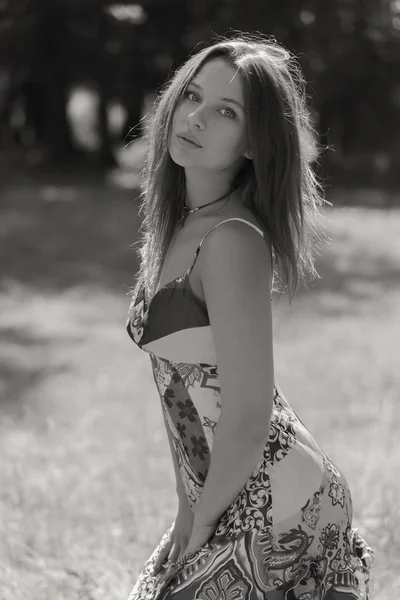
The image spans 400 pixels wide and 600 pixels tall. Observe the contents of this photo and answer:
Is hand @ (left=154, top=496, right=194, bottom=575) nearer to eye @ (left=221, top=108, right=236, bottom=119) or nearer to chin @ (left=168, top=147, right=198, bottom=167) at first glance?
chin @ (left=168, top=147, right=198, bottom=167)

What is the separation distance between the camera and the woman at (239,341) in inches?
67.4

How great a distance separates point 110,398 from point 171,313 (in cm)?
437

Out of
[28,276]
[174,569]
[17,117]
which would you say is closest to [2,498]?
[174,569]

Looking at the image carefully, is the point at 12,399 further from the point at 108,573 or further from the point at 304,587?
the point at 304,587

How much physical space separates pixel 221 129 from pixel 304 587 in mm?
968

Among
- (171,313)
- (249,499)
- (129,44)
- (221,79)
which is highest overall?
(221,79)

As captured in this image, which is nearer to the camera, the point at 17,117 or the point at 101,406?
the point at 101,406

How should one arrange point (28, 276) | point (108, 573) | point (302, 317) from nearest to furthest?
point (108, 573) < point (302, 317) < point (28, 276)

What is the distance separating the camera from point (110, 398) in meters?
6.10

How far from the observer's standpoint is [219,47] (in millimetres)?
1888

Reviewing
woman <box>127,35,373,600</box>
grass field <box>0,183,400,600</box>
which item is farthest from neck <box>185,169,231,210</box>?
grass field <box>0,183,400,600</box>

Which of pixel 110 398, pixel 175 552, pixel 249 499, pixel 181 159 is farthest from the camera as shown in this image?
pixel 110 398

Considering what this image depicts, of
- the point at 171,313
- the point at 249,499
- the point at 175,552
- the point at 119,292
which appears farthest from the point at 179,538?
the point at 119,292

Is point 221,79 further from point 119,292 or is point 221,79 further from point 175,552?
point 119,292
